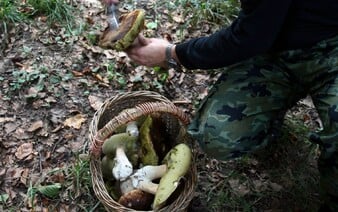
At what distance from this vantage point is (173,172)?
188cm

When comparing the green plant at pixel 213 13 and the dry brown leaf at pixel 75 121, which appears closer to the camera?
the dry brown leaf at pixel 75 121

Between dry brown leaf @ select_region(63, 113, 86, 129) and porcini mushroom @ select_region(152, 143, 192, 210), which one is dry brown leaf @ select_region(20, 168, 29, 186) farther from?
porcini mushroom @ select_region(152, 143, 192, 210)

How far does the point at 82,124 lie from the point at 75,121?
0.04 meters

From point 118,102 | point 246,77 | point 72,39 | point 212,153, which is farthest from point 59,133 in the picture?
point 246,77

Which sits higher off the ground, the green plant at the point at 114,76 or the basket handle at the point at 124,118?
the basket handle at the point at 124,118

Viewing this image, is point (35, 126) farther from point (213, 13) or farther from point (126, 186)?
point (213, 13)

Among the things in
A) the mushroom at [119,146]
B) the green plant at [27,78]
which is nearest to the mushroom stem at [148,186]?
the mushroom at [119,146]

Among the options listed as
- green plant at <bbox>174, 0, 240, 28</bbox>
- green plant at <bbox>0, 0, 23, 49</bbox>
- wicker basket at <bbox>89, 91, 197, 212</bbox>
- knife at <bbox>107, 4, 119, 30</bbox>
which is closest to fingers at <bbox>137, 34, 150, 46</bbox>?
knife at <bbox>107, 4, 119, 30</bbox>

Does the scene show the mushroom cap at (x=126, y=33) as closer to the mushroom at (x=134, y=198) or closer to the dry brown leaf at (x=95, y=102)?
the mushroom at (x=134, y=198)

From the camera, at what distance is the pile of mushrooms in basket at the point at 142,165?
1.88m

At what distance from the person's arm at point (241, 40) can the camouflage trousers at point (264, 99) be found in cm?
14

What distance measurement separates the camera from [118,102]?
2.21 m

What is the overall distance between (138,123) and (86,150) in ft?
1.18

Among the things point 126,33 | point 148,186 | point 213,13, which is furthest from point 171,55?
point 213,13
